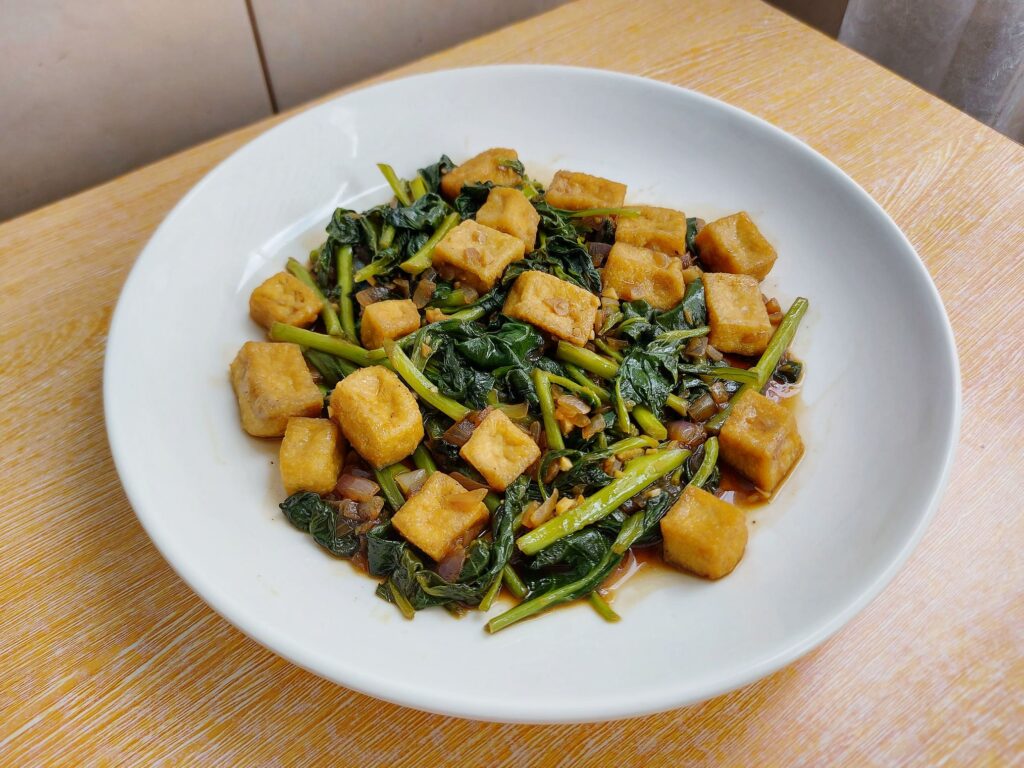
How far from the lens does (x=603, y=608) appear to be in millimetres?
1742

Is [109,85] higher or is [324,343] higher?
[109,85]

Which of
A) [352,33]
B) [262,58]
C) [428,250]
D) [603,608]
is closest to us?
[603,608]

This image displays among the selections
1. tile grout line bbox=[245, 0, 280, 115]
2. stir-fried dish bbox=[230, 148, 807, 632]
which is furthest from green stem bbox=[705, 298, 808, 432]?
tile grout line bbox=[245, 0, 280, 115]

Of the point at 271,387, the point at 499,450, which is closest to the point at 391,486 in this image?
the point at 499,450

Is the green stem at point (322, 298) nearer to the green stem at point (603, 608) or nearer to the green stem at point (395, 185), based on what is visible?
the green stem at point (395, 185)

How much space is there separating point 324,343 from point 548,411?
677 millimetres

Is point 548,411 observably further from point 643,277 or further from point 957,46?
point 957,46

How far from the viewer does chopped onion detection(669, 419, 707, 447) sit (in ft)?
6.94

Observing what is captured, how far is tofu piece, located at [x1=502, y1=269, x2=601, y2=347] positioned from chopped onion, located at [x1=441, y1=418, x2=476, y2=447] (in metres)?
0.36

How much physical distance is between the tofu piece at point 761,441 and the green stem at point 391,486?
2.73ft

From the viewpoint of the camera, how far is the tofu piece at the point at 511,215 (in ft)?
7.84

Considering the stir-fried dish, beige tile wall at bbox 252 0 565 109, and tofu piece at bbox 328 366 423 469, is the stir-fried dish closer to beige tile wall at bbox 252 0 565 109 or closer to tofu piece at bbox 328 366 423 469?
tofu piece at bbox 328 366 423 469

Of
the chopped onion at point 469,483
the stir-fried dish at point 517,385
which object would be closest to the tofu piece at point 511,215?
the stir-fried dish at point 517,385

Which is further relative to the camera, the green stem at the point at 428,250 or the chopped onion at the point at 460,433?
the green stem at the point at 428,250
